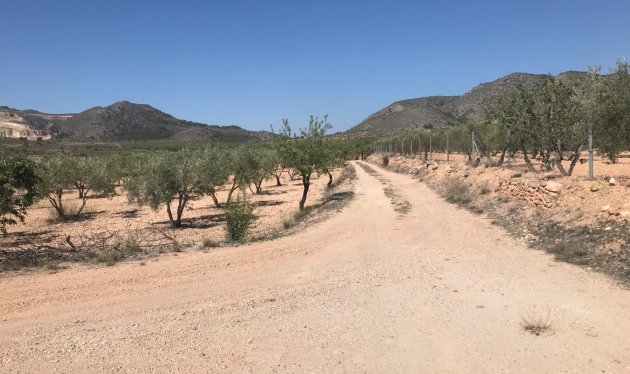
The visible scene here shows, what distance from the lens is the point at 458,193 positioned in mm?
20031

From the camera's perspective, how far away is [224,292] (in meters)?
8.23

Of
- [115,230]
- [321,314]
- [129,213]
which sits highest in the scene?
[321,314]

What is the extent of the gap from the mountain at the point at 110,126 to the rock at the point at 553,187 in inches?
4931

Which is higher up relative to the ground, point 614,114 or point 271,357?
point 614,114

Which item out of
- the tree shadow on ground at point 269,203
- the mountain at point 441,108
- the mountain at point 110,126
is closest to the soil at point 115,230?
the tree shadow on ground at point 269,203

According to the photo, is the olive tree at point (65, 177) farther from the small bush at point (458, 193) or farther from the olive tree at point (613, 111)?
the olive tree at point (613, 111)

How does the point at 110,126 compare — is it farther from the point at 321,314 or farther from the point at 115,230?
the point at 321,314

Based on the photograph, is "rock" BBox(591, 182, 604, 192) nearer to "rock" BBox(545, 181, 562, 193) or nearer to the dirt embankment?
the dirt embankment

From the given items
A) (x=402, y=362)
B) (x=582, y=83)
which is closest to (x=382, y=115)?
(x=582, y=83)

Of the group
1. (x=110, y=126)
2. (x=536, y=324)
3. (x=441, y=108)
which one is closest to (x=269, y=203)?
(x=536, y=324)

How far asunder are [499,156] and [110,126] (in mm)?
137520

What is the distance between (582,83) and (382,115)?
537 ft

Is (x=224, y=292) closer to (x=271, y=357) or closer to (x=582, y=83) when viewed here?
(x=271, y=357)

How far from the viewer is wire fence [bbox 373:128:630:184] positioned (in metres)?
20.1
